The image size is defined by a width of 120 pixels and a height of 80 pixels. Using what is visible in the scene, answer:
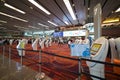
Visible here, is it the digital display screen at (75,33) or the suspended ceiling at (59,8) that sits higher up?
the suspended ceiling at (59,8)

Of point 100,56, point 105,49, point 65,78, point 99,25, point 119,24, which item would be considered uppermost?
point 119,24

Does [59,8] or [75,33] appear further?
[75,33]

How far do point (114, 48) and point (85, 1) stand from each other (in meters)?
5.73

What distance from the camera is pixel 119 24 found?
14.2 meters

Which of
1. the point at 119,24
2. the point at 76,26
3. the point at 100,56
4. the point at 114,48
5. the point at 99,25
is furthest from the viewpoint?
the point at 76,26

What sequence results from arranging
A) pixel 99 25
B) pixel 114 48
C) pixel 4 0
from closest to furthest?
pixel 114 48 < pixel 99 25 < pixel 4 0

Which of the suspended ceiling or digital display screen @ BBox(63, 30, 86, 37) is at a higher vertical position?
the suspended ceiling

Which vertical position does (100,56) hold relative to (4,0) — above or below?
below

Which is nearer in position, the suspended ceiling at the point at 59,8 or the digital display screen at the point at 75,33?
the suspended ceiling at the point at 59,8

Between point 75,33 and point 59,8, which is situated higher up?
point 59,8

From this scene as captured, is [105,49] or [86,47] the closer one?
[105,49]

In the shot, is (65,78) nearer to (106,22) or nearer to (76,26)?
(106,22)

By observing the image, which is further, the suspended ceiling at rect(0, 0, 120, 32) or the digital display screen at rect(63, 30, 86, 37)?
the digital display screen at rect(63, 30, 86, 37)

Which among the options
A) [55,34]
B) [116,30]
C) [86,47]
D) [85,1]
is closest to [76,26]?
[55,34]
